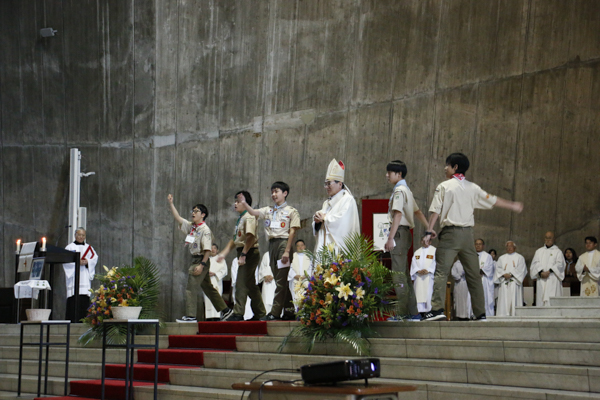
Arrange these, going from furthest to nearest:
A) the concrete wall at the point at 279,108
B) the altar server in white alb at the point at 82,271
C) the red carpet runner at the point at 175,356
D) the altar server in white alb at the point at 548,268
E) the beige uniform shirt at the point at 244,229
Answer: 1. the altar server in white alb at the point at 82,271
2. the concrete wall at the point at 279,108
3. the altar server in white alb at the point at 548,268
4. the beige uniform shirt at the point at 244,229
5. the red carpet runner at the point at 175,356

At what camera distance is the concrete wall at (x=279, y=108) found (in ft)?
35.0

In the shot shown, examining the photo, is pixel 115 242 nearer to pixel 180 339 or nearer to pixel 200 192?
pixel 200 192

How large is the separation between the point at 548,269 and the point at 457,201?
14.1ft

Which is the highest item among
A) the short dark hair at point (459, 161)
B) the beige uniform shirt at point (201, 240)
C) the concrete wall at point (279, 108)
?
the concrete wall at point (279, 108)

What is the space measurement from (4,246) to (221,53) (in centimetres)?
652

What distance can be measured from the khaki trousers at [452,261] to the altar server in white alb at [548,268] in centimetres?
398

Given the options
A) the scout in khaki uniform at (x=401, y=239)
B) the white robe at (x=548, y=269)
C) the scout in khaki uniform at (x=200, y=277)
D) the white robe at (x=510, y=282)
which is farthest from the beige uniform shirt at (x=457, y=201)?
the white robe at (x=510, y=282)

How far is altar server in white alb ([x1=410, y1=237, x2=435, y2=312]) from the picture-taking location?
1173cm

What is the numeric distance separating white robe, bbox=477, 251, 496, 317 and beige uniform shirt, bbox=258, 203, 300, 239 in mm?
3582

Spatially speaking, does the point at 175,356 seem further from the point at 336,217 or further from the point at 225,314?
the point at 336,217

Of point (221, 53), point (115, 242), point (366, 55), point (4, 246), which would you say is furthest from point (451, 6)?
point (4, 246)

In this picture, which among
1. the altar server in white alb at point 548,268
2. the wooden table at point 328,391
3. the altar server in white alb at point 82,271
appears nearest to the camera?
the wooden table at point 328,391

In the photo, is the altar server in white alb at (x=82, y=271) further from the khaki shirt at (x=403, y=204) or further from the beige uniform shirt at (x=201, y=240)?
the khaki shirt at (x=403, y=204)

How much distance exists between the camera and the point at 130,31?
15.0 meters
